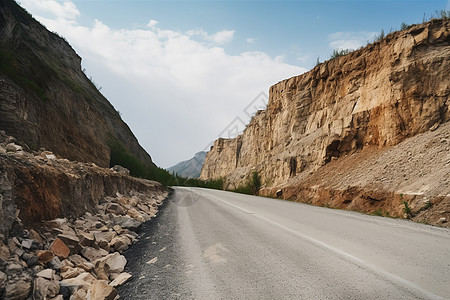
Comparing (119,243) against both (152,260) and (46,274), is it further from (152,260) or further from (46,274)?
(46,274)

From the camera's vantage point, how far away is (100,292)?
8.24 feet

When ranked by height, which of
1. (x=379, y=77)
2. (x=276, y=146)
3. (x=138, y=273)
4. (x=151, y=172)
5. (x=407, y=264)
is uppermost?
(x=379, y=77)

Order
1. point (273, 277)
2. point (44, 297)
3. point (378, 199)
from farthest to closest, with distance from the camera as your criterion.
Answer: point (378, 199) → point (273, 277) → point (44, 297)

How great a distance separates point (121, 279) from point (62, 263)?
763mm

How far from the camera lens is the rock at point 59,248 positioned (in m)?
3.16

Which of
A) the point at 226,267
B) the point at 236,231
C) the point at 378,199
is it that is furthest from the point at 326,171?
the point at 226,267

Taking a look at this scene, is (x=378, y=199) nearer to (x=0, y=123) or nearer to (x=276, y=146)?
(x=0, y=123)

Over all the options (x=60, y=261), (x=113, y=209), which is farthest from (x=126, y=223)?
(x=60, y=261)

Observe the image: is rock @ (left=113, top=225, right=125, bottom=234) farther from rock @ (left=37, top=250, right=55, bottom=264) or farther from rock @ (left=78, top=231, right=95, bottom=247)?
rock @ (left=37, top=250, right=55, bottom=264)

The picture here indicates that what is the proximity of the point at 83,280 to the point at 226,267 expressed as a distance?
69.0 inches

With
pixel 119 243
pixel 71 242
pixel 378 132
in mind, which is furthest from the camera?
pixel 378 132

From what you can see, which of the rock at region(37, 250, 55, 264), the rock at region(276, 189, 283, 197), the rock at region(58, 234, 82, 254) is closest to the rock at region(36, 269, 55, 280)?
the rock at region(37, 250, 55, 264)

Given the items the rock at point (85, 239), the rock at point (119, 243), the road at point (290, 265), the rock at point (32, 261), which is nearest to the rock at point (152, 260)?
the road at point (290, 265)

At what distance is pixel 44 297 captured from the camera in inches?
92.4
